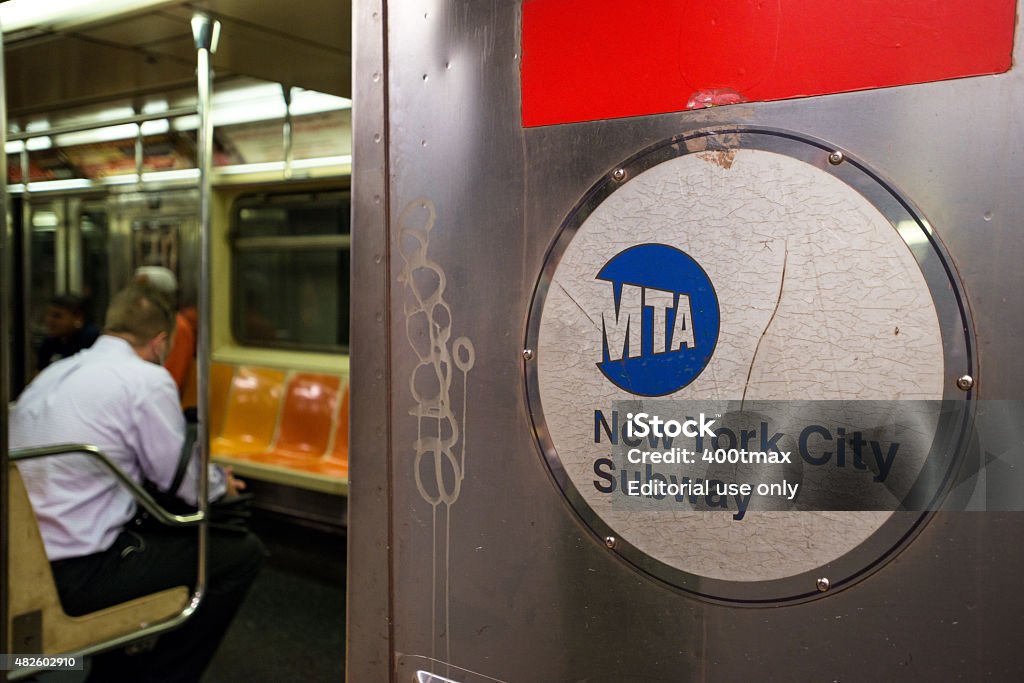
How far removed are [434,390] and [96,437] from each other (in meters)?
1.81

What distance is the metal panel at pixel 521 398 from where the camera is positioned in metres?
1.11

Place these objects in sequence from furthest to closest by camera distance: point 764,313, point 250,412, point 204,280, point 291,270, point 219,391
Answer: point 219,391 → point 250,412 → point 291,270 → point 204,280 → point 764,313

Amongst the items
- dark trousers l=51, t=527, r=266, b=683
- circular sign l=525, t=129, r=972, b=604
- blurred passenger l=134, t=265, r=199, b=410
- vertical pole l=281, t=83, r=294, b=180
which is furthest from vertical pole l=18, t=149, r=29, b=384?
circular sign l=525, t=129, r=972, b=604

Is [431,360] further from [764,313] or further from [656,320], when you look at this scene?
[764,313]

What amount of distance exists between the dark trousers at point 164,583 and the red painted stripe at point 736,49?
7.24 ft

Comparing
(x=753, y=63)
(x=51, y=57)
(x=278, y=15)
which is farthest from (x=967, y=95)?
(x=51, y=57)

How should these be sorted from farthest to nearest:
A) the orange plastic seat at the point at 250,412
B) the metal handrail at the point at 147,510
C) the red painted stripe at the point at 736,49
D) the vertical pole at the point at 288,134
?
the orange plastic seat at the point at 250,412 < the vertical pole at the point at 288,134 < the metal handrail at the point at 147,510 < the red painted stripe at the point at 736,49

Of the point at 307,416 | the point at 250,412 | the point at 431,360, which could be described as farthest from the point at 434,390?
the point at 250,412

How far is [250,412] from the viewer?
601 cm

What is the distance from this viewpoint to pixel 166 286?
5.84 m

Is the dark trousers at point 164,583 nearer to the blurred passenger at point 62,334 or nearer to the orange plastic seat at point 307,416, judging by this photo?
the orange plastic seat at point 307,416

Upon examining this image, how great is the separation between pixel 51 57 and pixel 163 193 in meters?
2.81

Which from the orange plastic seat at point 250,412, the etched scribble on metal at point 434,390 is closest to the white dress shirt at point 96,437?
the etched scribble on metal at point 434,390

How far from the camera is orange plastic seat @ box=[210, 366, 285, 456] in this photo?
19.3ft
